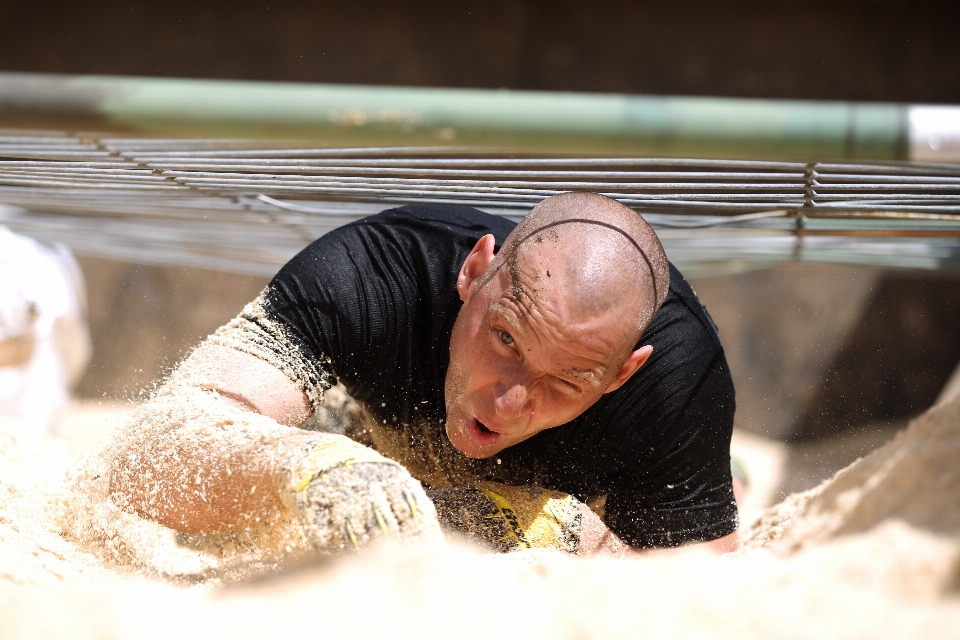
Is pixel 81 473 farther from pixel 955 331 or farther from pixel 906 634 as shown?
pixel 955 331

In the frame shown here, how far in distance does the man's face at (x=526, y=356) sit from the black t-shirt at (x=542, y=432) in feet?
0.61

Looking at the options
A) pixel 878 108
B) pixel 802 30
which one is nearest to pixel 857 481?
pixel 878 108

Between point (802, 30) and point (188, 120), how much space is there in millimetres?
3859

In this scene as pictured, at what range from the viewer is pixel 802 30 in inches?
163

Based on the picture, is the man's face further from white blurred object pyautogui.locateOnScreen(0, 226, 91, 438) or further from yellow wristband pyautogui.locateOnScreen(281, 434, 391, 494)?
white blurred object pyautogui.locateOnScreen(0, 226, 91, 438)

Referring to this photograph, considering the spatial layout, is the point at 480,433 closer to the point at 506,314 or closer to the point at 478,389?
the point at 478,389

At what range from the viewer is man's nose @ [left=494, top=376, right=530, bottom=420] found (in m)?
1.60

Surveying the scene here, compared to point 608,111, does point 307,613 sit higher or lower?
lower

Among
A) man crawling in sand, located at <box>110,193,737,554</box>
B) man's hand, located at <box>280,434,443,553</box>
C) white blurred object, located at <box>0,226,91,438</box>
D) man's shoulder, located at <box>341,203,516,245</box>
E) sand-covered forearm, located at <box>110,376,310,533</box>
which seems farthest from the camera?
white blurred object, located at <box>0,226,91,438</box>

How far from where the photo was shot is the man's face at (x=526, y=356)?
1.59 meters

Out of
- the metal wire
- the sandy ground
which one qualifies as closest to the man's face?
the metal wire

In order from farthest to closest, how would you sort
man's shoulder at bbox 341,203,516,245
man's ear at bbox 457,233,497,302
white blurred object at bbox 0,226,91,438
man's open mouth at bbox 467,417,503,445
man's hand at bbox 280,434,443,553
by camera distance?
1. white blurred object at bbox 0,226,91,438
2. man's shoulder at bbox 341,203,516,245
3. man's ear at bbox 457,233,497,302
4. man's open mouth at bbox 467,417,503,445
5. man's hand at bbox 280,434,443,553

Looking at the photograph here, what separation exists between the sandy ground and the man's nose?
462 mm

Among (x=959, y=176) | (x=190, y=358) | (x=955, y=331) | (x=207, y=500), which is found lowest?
(x=955, y=331)
